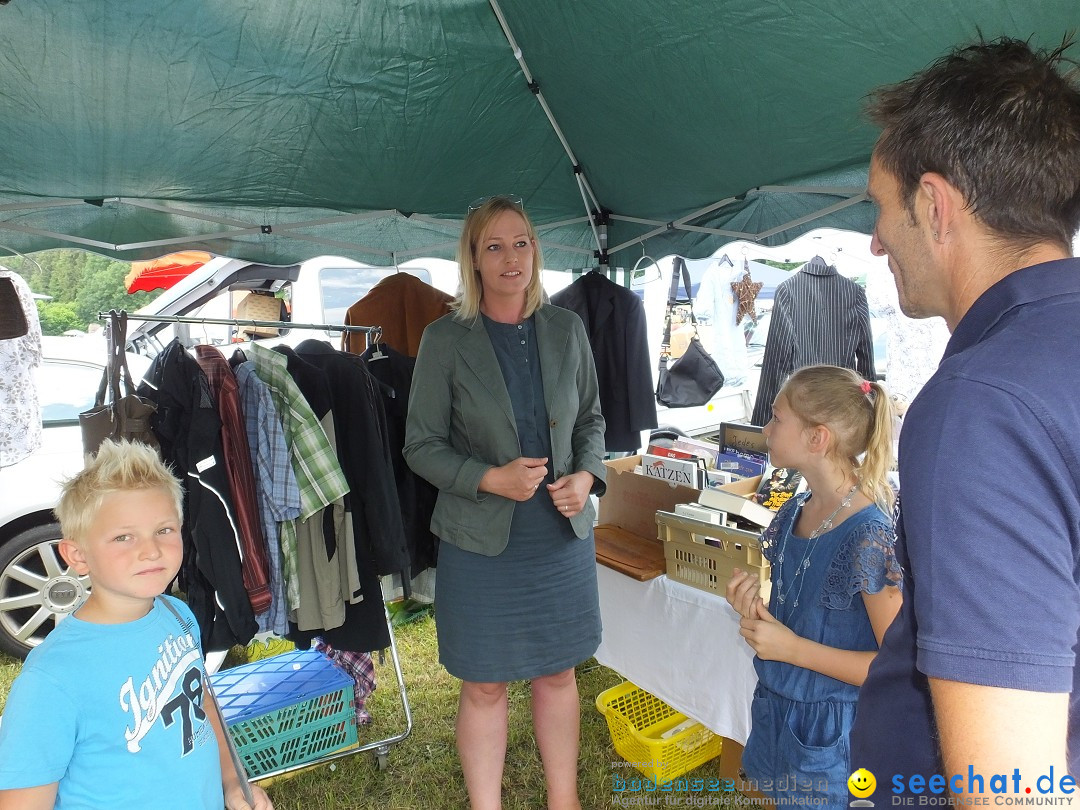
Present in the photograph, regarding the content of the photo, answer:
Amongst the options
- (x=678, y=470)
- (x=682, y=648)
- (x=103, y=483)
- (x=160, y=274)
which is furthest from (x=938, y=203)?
(x=160, y=274)

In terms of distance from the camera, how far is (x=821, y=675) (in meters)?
1.62

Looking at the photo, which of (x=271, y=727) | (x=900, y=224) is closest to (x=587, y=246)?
(x=271, y=727)

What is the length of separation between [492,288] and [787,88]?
110cm

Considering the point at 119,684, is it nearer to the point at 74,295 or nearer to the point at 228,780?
the point at 228,780

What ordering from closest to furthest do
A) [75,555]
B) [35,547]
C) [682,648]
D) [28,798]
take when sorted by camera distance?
[28,798] < [75,555] < [682,648] < [35,547]

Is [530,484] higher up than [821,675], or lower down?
higher up

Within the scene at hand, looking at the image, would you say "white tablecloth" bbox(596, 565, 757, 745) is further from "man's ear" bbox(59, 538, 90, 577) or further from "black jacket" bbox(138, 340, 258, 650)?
"man's ear" bbox(59, 538, 90, 577)

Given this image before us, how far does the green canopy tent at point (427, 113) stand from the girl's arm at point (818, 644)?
4.62ft

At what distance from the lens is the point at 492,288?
2209 mm

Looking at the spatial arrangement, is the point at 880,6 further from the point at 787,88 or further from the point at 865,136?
the point at 865,136

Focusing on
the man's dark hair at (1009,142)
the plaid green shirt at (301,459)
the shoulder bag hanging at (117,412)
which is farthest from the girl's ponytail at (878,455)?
the shoulder bag hanging at (117,412)

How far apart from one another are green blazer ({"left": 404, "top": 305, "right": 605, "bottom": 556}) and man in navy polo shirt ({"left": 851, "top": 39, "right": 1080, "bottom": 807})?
Result: 1.41m

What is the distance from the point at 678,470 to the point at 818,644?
1.11 meters

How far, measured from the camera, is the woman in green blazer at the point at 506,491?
2084 millimetres
